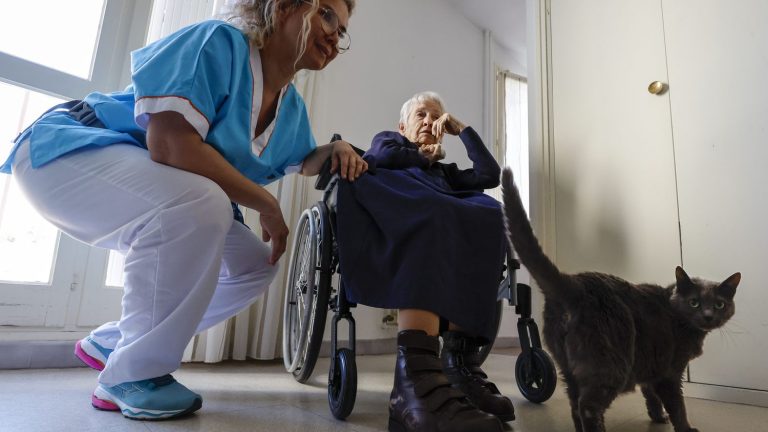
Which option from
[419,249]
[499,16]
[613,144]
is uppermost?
[499,16]

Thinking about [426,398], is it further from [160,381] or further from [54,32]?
[54,32]

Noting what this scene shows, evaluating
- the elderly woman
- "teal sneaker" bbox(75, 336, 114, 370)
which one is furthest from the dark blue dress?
"teal sneaker" bbox(75, 336, 114, 370)

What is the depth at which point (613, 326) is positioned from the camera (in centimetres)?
75

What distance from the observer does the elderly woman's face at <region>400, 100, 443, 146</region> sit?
151cm

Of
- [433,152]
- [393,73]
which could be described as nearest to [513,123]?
[393,73]

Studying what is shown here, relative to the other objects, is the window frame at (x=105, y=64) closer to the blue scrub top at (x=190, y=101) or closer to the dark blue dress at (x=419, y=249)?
the blue scrub top at (x=190, y=101)

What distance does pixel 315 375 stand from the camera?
148 cm

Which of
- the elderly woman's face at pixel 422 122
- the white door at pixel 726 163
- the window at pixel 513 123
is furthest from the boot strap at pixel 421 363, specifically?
the window at pixel 513 123

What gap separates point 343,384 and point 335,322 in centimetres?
17

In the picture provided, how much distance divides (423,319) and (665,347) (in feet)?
1.46

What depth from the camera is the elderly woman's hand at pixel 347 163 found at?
3.31ft

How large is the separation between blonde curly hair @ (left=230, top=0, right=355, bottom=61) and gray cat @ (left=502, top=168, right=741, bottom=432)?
0.56 meters

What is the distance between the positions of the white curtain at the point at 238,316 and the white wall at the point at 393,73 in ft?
1.31

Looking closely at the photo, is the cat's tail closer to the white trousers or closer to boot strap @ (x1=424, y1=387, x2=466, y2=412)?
boot strap @ (x1=424, y1=387, x2=466, y2=412)
